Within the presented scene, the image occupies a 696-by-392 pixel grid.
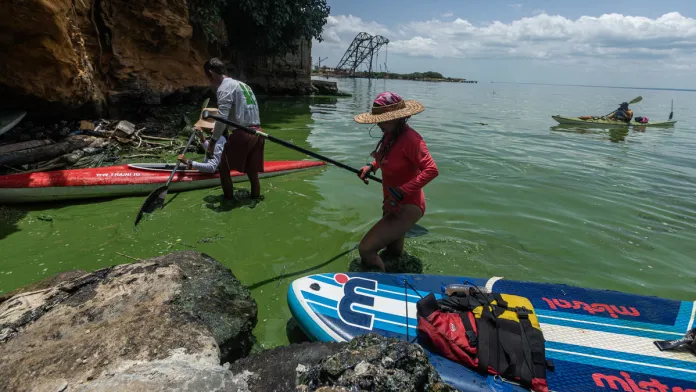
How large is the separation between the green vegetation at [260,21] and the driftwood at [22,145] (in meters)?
8.79

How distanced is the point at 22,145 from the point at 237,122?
192 inches

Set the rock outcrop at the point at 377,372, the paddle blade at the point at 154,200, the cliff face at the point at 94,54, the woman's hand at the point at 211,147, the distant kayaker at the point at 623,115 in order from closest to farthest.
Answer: the rock outcrop at the point at 377,372, the paddle blade at the point at 154,200, the woman's hand at the point at 211,147, the cliff face at the point at 94,54, the distant kayaker at the point at 623,115

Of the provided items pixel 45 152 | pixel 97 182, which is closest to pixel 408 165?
pixel 97 182

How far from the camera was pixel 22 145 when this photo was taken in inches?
270

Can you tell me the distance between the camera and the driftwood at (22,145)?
6.55 meters

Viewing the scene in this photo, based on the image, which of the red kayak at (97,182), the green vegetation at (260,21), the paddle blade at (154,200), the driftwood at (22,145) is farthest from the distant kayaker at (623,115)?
the driftwood at (22,145)

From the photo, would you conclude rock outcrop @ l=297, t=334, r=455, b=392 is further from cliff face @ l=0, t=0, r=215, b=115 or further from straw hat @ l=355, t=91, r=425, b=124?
cliff face @ l=0, t=0, r=215, b=115

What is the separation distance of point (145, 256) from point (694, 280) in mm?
6742

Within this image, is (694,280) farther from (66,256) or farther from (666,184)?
(66,256)

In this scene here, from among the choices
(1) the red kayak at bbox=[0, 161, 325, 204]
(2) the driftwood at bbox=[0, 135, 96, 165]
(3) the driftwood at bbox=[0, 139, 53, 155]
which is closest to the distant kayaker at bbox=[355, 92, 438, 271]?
(1) the red kayak at bbox=[0, 161, 325, 204]

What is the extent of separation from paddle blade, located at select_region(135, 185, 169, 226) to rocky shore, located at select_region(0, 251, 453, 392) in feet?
7.25

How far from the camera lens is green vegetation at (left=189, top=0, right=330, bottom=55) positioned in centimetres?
1414

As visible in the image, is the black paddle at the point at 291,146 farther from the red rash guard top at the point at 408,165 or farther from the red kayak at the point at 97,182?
the red kayak at the point at 97,182

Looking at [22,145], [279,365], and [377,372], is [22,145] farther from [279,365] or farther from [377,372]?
[377,372]
